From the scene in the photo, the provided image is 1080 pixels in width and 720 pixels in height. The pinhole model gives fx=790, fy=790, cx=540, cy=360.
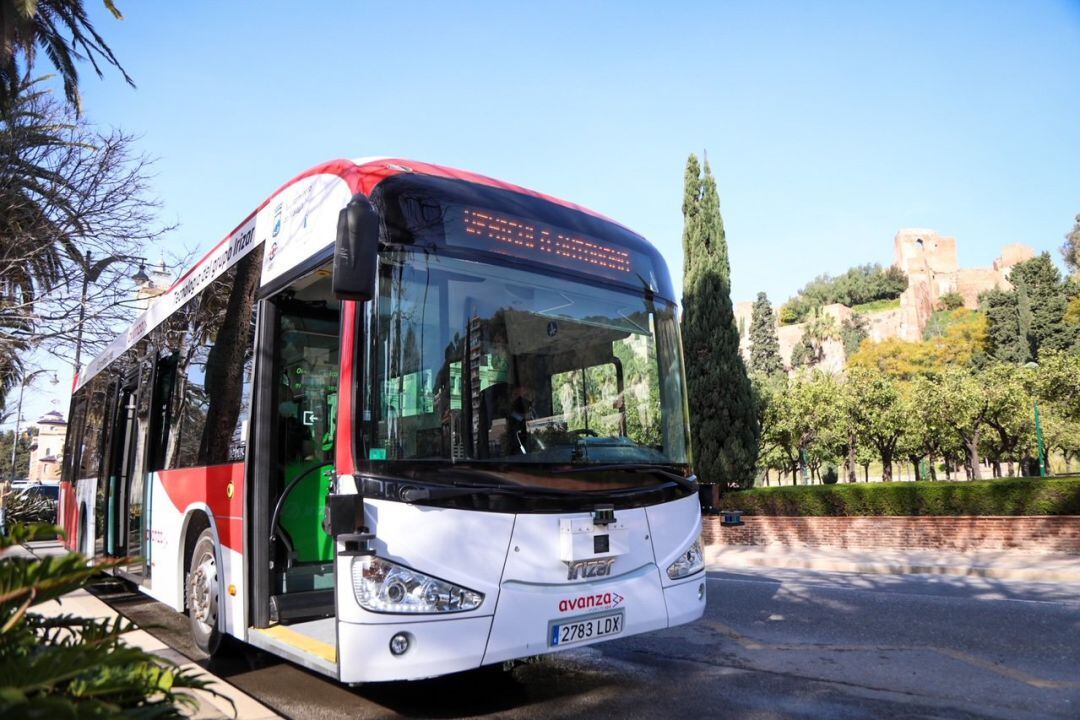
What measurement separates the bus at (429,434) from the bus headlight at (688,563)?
0.05 feet

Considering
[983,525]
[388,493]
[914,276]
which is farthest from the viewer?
[914,276]

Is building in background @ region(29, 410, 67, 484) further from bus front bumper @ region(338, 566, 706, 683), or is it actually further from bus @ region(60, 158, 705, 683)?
bus front bumper @ region(338, 566, 706, 683)

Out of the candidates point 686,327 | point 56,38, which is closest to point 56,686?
point 56,38

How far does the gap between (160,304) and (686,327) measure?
15.9 metres

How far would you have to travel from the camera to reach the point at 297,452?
19.8 feet

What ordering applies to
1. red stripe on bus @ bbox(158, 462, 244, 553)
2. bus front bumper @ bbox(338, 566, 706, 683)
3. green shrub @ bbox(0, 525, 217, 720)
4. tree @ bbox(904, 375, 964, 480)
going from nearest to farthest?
green shrub @ bbox(0, 525, 217, 720), bus front bumper @ bbox(338, 566, 706, 683), red stripe on bus @ bbox(158, 462, 244, 553), tree @ bbox(904, 375, 964, 480)

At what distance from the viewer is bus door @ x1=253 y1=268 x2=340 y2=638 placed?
5.17 m

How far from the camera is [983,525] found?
623 inches

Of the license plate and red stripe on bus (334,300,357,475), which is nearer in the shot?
red stripe on bus (334,300,357,475)

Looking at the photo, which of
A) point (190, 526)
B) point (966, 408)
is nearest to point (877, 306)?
point (966, 408)

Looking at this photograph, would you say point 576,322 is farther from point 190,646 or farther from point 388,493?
point 190,646

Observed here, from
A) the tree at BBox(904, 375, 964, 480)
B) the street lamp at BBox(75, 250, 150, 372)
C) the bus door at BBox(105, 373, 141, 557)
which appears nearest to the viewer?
the bus door at BBox(105, 373, 141, 557)

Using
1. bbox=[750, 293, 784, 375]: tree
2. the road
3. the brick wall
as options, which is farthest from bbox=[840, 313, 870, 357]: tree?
the road

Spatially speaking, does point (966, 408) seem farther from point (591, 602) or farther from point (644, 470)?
point (591, 602)
